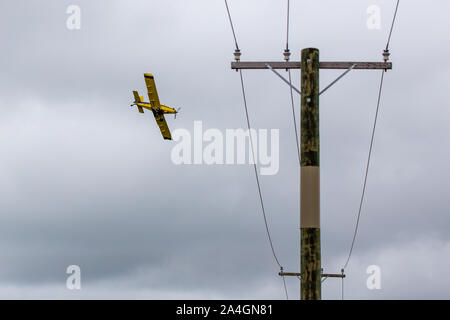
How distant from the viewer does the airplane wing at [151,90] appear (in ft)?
111

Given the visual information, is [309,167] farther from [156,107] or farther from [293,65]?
[156,107]

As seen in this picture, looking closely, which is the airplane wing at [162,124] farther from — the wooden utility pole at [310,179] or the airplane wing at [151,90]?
the wooden utility pole at [310,179]

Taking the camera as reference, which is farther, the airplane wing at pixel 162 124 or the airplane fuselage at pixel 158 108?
the airplane wing at pixel 162 124

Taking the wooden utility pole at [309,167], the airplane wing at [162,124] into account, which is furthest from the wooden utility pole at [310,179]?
the airplane wing at [162,124]

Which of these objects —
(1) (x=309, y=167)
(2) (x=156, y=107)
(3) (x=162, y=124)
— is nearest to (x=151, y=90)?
(2) (x=156, y=107)

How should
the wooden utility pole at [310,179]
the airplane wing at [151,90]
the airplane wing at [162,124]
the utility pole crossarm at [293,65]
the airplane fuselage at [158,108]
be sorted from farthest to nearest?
the airplane wing at [162,124]
the airplane fuselage at [158,108]
the airplane wing at [151,90]
the utility pole crossarm at [293,65]
the wooden utility pole at [310,179]

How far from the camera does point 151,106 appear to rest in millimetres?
37312

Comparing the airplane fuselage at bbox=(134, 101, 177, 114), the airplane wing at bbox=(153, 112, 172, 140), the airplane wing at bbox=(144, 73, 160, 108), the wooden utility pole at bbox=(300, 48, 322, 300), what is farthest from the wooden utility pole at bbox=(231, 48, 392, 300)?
the airplane wing at bbox=(153, 112, 172, 140)

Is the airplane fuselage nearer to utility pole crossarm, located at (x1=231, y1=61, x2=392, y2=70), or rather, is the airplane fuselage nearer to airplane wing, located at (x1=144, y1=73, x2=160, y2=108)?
airplane wing, located at (x1=144, y1=73, x2=160, y2=108)

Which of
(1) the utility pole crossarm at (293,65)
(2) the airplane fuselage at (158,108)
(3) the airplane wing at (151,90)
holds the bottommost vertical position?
(1) the utility pole crossarm at (293,65)

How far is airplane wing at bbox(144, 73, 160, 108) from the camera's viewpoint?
33.9m

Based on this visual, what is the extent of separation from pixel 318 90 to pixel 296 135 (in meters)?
3.78
